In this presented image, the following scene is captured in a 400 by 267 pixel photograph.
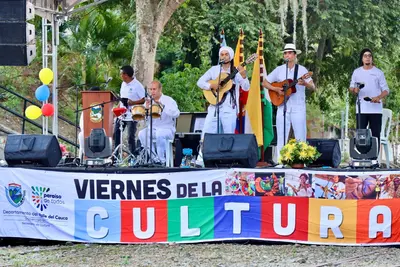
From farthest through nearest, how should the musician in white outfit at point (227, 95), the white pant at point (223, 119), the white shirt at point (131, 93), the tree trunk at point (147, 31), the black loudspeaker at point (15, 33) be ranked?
1. the tree trunk at point (147, 31)
2. the white shirt at point (131, 93)
3. the white pant at point (223, 119)
4. the musician in white outfit at point (227, 95)
5. the black loudspeaker at point (15, 33)

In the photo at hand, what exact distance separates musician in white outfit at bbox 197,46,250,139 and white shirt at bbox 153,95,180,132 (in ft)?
1.47

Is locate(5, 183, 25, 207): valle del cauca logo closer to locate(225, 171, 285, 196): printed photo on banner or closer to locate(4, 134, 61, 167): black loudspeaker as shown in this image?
locate(4, 134, 61, 167): black loudspeaker

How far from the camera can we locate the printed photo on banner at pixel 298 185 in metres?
9.21

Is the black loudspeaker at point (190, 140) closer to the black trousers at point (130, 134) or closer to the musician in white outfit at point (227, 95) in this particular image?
the black trousers at point (130, 134)

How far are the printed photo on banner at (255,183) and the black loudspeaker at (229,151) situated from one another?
0.24m

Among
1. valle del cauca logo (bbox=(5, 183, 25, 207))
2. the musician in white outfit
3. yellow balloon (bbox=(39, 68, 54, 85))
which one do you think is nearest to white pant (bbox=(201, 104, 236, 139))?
the musician in white outfit

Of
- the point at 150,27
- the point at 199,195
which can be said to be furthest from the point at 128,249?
the point at 150,27

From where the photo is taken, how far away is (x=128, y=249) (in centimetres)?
936

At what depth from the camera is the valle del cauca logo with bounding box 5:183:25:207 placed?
9789 millimetres

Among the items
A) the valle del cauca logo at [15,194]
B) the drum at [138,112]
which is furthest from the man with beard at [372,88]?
the valle del cauca logo at [15,194]

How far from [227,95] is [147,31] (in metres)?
4.21

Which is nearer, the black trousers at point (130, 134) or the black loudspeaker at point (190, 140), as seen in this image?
the black trousers at point (130, 134)

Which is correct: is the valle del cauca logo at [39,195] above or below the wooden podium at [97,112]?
below

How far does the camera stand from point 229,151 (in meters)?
9.55
